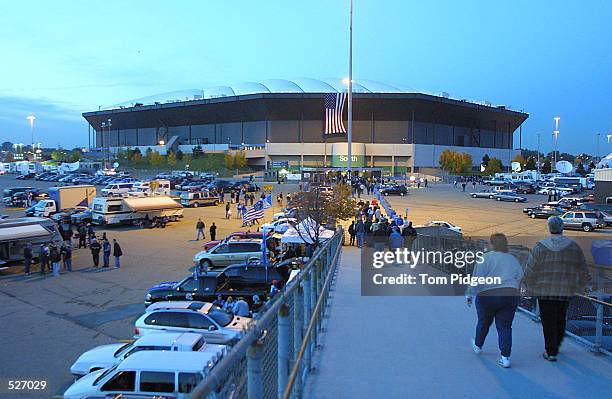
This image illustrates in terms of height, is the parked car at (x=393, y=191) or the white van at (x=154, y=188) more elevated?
the white van at (x=154, y=188)

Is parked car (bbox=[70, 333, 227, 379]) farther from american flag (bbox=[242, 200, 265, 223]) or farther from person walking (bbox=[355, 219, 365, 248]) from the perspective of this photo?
american flag (bbox=[242, 200, 265, 223])

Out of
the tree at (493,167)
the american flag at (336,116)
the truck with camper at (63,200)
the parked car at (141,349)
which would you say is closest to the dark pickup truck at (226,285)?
the parked car at (141,349)

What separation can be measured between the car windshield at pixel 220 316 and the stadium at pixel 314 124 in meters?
85.8

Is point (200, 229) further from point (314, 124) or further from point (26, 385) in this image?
point (314, 124)

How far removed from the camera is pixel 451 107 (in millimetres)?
102188

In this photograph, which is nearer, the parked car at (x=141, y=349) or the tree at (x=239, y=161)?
the parked car at (x=141, y=349)

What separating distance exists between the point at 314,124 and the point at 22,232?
3406 inches

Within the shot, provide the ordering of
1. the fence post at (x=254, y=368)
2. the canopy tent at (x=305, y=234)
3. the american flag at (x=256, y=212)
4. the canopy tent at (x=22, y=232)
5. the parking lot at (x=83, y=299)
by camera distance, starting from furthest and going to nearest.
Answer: the american flag at (x=256, y=212)
the canopy tent at (x=22, y=232)
the canopy tent at (x=305, y=234)
the parking lot at (x=83, y=299)
the fence post at (x=254, y=368)

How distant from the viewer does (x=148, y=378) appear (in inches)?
280

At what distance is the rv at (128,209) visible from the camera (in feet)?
103

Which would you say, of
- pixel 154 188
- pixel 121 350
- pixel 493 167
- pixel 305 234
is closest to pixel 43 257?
pixel 305 234

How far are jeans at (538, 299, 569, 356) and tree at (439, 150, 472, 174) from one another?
322 ft

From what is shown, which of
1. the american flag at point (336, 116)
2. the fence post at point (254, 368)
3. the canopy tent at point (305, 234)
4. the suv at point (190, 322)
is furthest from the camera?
the american flag at point (336, 116)

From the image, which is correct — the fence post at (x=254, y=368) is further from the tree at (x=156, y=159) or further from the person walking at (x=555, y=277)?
the tree at (x=156, y=159)
